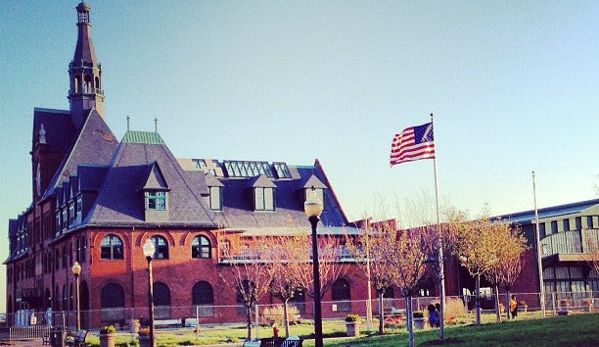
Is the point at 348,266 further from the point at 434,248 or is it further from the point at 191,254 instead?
the point at 434,248

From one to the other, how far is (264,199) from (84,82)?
73.7 ft

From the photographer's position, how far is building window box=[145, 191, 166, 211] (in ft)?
181

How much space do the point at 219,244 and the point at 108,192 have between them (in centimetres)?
922

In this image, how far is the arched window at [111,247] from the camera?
53250mm

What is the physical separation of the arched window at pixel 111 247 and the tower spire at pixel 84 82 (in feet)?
72.8

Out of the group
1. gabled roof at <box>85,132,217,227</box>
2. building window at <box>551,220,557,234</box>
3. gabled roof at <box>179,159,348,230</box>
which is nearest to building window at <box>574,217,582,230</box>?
building window at <box>551,220,557,234</box>

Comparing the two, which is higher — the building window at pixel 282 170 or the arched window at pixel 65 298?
the building window at pixel 282 170

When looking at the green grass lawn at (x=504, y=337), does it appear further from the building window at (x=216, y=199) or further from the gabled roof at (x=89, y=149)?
the gabled roof at (x=89, y=149)

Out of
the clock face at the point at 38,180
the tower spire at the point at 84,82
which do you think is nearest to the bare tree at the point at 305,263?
the tower spire at the point at 84,82

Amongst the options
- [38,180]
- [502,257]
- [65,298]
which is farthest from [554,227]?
[38,180]

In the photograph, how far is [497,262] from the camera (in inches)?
1700

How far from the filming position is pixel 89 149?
68.6m

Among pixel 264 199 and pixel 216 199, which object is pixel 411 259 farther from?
pixel 264 199

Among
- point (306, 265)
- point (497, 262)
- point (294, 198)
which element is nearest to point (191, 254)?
point (306, 265)
